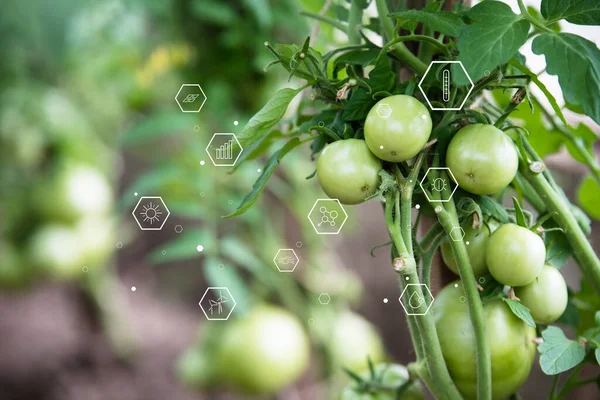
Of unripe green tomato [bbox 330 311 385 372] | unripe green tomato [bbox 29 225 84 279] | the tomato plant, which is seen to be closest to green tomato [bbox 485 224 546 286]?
the tomato plant

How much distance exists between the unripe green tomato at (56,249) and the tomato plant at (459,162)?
490 millimetres

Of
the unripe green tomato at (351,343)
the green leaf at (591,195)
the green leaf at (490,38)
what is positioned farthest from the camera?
the unripe green tomato at (351,343)

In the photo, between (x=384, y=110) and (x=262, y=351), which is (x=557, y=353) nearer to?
(x=384, y=110)

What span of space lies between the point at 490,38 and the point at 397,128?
1.2 inches

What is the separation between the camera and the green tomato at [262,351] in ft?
1.32

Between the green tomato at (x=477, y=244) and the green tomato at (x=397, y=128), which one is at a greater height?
the green tomato at (x=397, y=128)

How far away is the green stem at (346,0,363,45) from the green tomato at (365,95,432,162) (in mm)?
47

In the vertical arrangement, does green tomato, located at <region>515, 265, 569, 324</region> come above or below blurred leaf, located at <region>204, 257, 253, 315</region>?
above

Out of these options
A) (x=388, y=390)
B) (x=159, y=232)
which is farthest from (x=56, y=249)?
(x=388, y=390)

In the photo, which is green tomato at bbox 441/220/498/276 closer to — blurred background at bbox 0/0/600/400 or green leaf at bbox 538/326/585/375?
green leaf at bbox 538/326/585/375

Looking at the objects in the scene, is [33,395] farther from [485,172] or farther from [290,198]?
[485,172]

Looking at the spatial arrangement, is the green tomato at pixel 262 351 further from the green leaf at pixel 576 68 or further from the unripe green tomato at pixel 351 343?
the green leaf at pixel 576 68

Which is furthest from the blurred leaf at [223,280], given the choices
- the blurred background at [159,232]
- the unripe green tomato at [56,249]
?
the unripe green tomato at [56,249]

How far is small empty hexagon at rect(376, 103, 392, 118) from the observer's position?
0.14m
